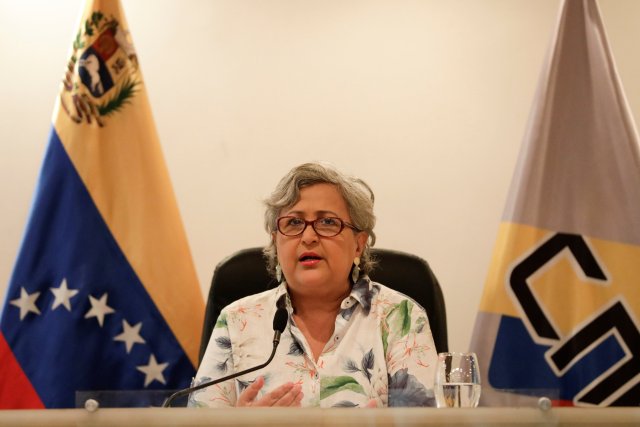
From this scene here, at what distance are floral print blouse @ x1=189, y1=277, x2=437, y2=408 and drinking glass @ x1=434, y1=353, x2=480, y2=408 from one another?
552 mm

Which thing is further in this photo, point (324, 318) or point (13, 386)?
point (13, 386)

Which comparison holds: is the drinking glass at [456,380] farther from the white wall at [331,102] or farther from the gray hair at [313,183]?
the white wall at [331,102]

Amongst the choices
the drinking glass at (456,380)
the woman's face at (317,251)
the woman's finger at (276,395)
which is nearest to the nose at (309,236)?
the woman's face at (317,251)

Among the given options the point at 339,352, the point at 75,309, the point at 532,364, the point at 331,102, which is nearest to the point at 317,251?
the point at 339,352

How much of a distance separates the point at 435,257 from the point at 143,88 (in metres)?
1.33

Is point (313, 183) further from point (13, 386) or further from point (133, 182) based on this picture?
point (13, 386)

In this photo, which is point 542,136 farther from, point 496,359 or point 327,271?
point 327,271

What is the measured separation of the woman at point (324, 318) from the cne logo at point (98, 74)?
101 cm

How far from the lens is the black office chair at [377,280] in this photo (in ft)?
7.36

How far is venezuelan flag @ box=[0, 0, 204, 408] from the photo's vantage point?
2730 millimetres

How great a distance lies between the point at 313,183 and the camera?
7.22ft

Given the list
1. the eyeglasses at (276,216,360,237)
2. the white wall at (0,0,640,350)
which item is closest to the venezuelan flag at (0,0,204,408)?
the white wall at (0,0,640,350)

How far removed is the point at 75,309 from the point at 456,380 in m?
1.74

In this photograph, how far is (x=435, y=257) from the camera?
3266mm
